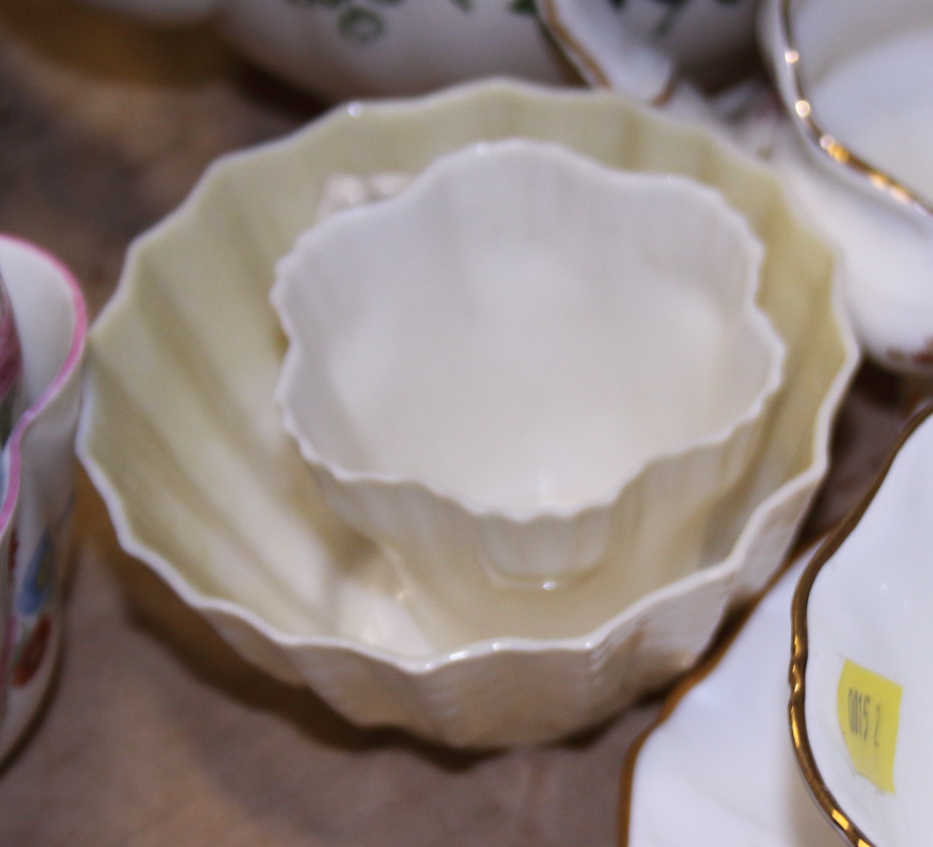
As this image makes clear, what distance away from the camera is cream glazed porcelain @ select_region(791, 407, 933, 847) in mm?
247

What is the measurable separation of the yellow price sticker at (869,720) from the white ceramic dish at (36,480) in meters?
0.23

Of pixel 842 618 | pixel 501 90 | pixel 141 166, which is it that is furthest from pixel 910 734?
pixel 141 166

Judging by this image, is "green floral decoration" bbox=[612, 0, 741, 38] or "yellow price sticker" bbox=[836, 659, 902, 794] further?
"green floral decoration" bbox=[612, 0, 741, 38]

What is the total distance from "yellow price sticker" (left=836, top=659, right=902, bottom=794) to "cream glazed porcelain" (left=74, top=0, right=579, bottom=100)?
0.90ft

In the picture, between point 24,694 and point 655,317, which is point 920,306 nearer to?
point 655,317

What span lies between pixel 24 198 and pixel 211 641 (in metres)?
0.28

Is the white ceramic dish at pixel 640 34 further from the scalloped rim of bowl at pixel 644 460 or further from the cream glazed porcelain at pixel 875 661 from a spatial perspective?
the cream glazed porcelain at pixel 875 661

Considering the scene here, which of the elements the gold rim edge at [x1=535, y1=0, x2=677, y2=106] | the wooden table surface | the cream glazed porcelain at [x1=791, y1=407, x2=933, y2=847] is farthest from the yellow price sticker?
the gold rim edge at [x1=535, y1=0, x2=677, y2=106]

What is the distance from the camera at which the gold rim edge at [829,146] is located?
33 cm

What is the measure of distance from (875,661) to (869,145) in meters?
0.24

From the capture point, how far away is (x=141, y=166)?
55 centimetres

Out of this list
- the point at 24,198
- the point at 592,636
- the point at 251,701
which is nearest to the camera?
the point at 592,636

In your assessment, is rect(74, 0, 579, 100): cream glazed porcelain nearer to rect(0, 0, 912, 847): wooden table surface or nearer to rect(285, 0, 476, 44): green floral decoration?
rect(285, 0, 476, 44): green floral decoration

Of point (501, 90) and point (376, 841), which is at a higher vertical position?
point (501, 90)
